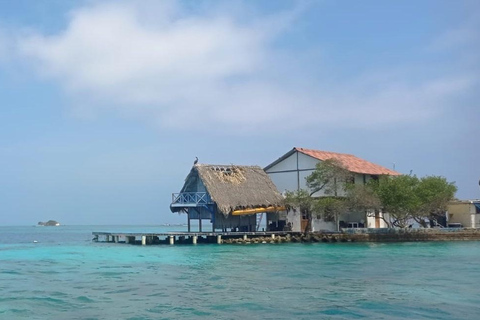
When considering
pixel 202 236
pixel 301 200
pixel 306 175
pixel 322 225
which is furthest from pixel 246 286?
pixel 322 225

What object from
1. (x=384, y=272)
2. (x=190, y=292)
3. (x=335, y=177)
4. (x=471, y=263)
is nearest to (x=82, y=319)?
(x=190, y=292)

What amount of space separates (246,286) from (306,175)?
72.2 ft

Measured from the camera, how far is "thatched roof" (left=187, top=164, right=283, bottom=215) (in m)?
35.4

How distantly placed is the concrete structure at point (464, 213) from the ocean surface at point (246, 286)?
40.9 ft

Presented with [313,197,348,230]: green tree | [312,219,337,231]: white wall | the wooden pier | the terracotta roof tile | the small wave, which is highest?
the terracotta roof tile

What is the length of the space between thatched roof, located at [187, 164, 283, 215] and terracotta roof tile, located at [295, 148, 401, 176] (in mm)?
3509

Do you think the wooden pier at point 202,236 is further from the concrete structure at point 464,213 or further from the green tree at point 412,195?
the concrete structure at point 464,213

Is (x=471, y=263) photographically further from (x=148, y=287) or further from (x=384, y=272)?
(x=148, y=287)

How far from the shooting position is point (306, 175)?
3766cm

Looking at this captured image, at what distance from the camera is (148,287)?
16250mm

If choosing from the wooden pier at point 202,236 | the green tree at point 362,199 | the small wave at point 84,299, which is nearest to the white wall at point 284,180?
the wooden pier at point 202,236

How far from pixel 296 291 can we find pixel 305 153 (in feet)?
75.2

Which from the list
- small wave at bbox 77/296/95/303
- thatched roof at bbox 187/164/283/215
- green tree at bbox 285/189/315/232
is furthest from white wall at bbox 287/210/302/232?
small wave at bbox 77/296/95/303

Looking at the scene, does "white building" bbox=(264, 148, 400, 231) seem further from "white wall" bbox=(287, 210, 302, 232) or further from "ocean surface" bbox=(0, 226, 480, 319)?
"ocean surface" bbox=(0, 226, 480, 319)
